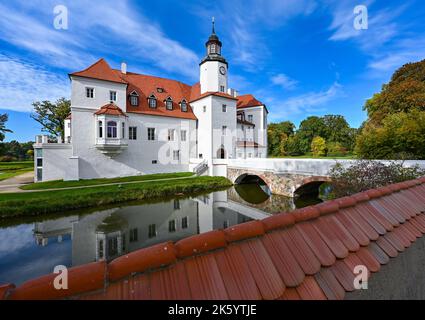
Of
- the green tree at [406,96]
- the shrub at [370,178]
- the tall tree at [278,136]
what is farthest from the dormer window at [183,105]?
the tall tree at [278,136]

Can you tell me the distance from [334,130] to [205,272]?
6812cm

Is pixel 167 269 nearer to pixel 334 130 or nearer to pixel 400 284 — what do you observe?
pixel 400 284

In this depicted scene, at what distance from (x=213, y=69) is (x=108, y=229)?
75.0 ft

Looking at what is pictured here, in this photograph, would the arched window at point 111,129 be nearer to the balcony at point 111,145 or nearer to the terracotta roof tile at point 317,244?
the balcony at point 111,145

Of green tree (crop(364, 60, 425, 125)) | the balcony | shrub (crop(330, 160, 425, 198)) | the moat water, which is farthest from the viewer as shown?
green tree (crop(364, 60, 425, 125))

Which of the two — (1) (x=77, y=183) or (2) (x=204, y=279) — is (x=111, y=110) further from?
(2) (x=204, y=279)

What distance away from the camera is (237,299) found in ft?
3.65

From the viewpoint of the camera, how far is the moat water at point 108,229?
25.2 feet

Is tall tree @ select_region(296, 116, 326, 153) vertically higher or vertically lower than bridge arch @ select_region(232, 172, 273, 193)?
higher

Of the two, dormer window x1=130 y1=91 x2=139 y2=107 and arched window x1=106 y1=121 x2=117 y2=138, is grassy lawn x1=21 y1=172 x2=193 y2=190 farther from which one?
dormer window x1=130 y1=91 x2=139 y2=107

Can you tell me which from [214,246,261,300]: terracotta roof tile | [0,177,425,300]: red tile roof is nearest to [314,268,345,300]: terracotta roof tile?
[0,177,425,300]: red tile roof

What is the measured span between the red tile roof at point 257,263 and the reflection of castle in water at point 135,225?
8447 mm

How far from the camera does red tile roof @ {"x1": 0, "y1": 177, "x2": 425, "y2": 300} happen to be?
38.7 inches

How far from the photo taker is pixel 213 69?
1035 inches
